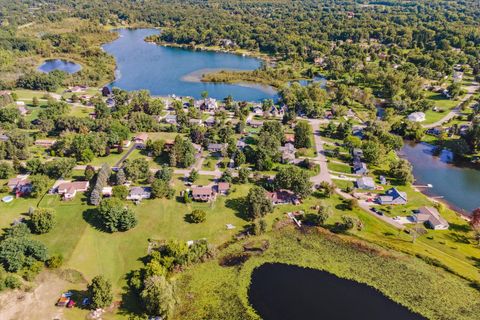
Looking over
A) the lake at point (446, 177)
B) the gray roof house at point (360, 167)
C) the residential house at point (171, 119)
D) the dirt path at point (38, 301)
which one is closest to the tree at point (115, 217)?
the dirt path at point (38, 301)

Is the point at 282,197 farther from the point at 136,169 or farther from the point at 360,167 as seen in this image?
the point at 136,169

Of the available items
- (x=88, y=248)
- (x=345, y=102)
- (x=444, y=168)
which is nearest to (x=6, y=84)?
(x=88, y=248)

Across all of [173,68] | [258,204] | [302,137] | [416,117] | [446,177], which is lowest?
[258,204]

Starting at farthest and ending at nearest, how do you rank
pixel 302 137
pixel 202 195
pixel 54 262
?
pixel 302 137 < pixel 202 195 < pixel 54 262

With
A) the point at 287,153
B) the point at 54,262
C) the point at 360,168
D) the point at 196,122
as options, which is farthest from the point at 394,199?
the point at 54,262

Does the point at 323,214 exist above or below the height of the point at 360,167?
below

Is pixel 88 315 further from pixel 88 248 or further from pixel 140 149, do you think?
pixel 140 149

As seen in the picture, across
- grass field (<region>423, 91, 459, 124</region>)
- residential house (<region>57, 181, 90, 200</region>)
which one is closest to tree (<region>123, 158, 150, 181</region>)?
residential house (<region>57, 181, 90, 200</region>)

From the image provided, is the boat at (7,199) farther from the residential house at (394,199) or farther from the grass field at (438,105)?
the grass field at (438,105)
